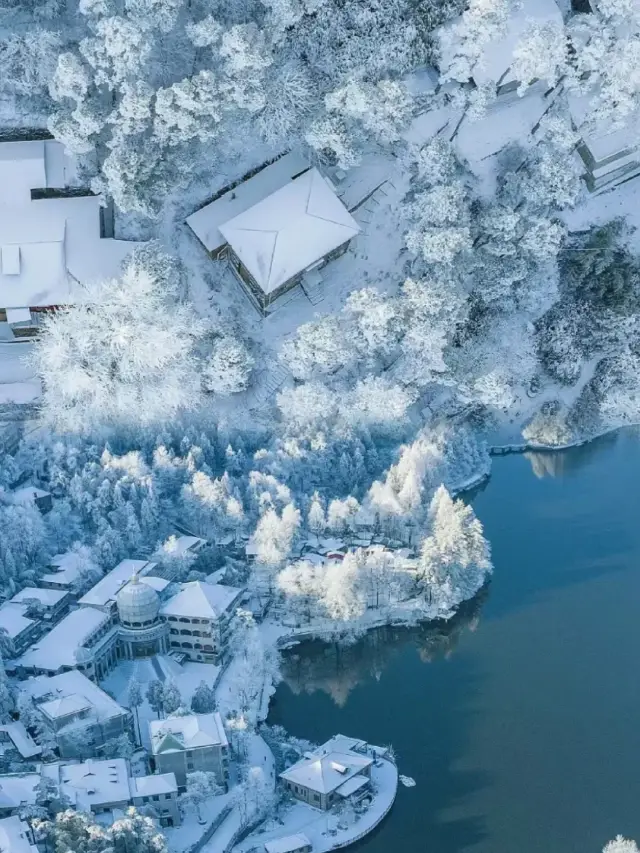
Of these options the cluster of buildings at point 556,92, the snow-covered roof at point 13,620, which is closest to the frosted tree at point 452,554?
the snow-covered roof at point 13,620

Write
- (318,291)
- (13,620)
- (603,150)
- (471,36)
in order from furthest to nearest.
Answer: (603,150) < (318,291) < (471,36) < (13,620)

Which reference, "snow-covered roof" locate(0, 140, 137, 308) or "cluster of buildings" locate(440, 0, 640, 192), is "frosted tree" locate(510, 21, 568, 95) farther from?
"snow-covered roof" locate(0, 140, 137, 308)

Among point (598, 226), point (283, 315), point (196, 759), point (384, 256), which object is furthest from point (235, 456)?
point (598, 226)

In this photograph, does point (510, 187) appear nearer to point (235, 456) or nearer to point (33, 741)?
point (235, 456)

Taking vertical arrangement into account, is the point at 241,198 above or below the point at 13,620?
above

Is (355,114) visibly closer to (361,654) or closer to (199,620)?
(199,620)

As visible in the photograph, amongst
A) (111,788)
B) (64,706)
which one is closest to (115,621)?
(64,706)

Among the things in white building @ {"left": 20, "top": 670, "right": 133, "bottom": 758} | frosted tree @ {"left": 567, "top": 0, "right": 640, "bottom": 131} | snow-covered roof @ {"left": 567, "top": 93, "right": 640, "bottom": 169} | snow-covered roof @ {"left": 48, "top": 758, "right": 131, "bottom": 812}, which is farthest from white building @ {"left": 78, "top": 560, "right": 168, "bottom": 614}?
frosted tree @ {"left": 567, "top": 0, "right": 640, "bottom": 131}
